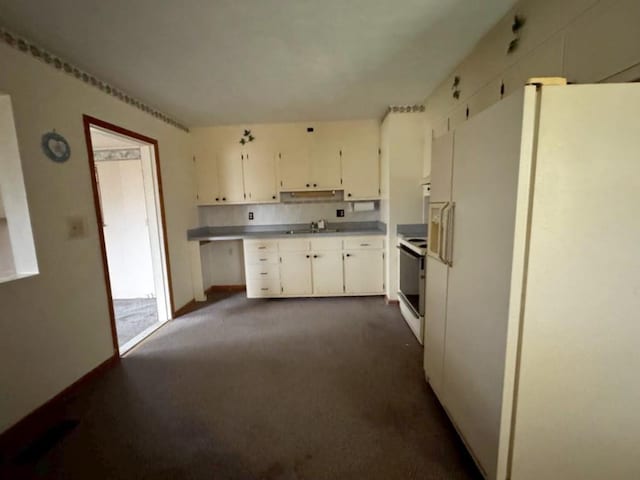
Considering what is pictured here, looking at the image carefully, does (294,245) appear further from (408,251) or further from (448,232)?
(448,232)

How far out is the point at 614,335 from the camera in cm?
98

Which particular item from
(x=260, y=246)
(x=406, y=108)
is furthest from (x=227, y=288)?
(x=406, y=108)

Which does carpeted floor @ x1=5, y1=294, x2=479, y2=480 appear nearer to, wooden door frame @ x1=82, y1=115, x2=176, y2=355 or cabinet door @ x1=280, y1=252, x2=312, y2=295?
wooden door frame @ x1=82, y1=115, x2=176, y2=355

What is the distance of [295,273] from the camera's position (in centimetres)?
365

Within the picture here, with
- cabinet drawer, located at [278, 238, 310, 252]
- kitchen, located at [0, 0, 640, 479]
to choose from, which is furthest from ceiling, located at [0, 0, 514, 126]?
cabinet drawer, located at [278, 238, 310, 252]

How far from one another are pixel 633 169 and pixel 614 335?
1.98 feet

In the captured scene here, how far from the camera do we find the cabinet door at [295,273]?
3.62 meters

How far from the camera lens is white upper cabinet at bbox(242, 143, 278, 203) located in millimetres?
3752

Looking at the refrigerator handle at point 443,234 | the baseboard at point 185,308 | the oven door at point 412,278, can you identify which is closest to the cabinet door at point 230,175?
the baseboard at point 185,308

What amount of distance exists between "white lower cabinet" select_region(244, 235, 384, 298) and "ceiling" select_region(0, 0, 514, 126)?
1.76 metres

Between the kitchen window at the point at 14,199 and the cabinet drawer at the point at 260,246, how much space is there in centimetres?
209

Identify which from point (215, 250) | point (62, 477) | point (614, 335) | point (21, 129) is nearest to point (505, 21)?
point (614, 335)

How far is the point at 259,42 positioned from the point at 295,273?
8.49ft

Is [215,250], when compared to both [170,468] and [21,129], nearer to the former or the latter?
[21,129]
